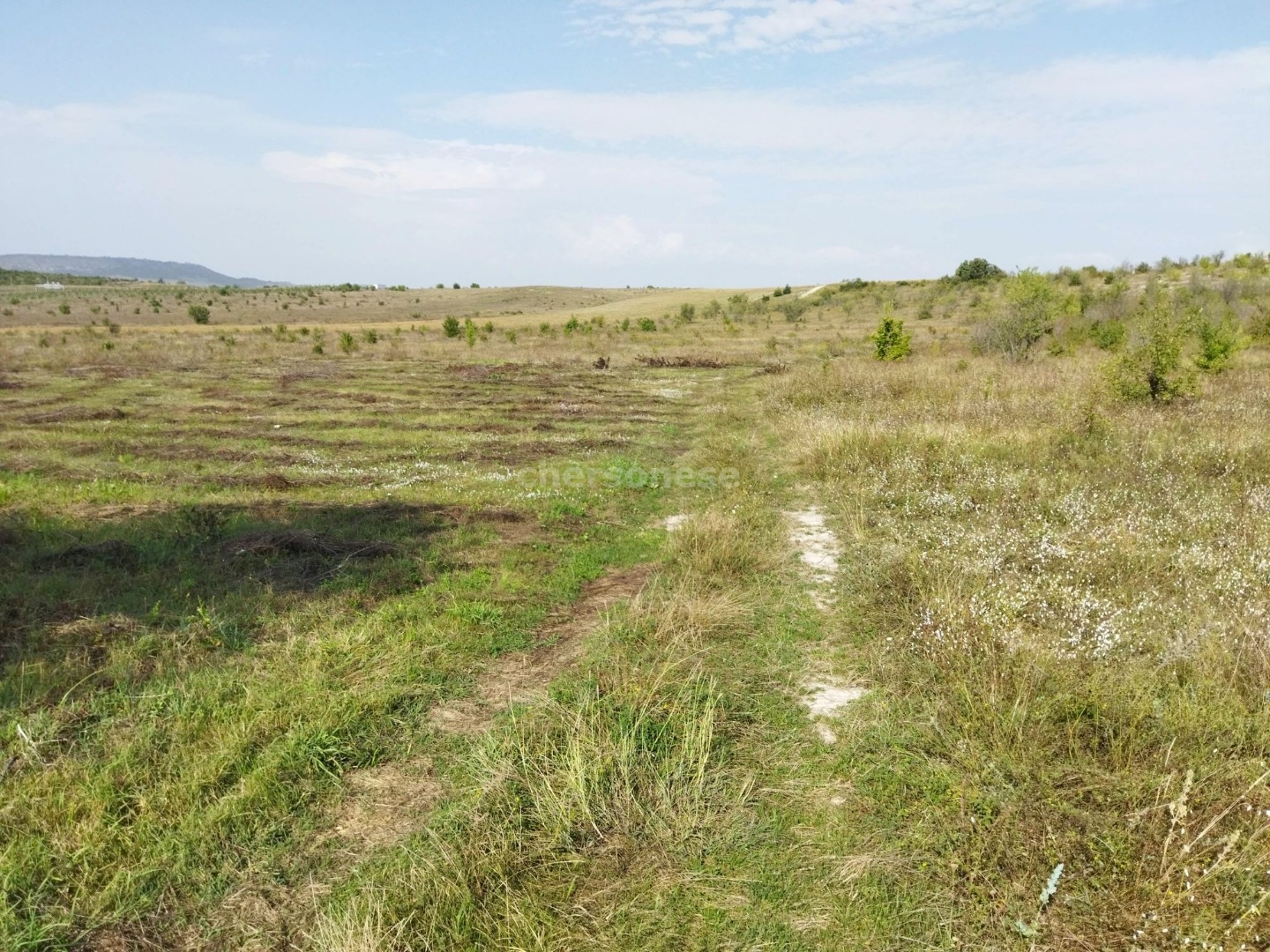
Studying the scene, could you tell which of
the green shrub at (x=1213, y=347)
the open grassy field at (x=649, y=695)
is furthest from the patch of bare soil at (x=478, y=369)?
the green shrub at (x=1213, y=347)

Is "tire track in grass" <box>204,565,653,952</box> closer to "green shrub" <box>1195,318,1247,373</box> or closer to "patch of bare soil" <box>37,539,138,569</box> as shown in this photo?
"patch of bare soil" <box>37,539,138,569</box>

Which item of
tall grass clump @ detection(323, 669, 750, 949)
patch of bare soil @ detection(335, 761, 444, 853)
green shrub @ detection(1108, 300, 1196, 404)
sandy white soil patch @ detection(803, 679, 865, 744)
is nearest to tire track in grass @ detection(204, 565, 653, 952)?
patch of bare soil @ detection(335, 761, 444, 853)

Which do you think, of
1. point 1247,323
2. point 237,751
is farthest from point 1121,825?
point 1247,323

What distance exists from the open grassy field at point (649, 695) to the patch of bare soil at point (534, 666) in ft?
0.16

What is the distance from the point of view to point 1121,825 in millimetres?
3689

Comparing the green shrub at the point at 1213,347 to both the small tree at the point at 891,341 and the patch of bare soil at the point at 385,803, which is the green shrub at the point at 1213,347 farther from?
the patch of bare soil at the point at 385,803

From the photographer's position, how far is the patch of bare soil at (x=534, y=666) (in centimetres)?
523

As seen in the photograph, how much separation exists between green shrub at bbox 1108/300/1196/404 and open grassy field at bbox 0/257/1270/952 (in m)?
2.62

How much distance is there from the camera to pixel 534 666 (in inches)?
237

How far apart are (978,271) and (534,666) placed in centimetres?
7774

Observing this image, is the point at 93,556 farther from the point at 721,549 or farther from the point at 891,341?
the point at 891,341

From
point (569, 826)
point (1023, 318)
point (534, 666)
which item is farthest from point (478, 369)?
point (569, 826)

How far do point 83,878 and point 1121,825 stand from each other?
5.71m

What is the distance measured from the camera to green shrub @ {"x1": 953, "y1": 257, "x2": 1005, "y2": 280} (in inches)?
2736
